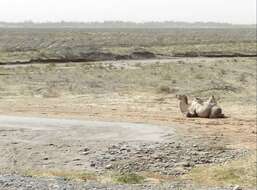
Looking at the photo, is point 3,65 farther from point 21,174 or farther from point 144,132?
point 21,174

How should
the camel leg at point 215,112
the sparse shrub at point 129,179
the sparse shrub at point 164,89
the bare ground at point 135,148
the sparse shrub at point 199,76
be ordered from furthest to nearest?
the sparse shrub at point 199,76, the sparse shrub at point 164,89, the camel leg at point 215,112, the bare ground at point 135,148, the sparse shrub at point 129,179

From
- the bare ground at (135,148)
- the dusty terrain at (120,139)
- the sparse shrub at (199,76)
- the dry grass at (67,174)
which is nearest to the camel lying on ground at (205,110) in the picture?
the bare ground at (135,148)

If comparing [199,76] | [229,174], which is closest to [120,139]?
[229,174]

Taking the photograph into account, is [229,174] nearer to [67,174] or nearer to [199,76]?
[67,174]

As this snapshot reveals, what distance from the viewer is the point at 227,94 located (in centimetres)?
3744

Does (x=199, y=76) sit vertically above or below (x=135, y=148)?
below

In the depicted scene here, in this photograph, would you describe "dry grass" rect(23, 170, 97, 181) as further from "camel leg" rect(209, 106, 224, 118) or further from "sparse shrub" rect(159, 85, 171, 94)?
"sparse shrub" rect(159, 85, 171, 94)

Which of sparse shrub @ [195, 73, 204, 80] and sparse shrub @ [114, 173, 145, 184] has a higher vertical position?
sparse shrub @ [114, 173, 145, 184]

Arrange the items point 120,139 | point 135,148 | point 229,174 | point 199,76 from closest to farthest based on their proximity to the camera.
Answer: point 229,174, point 135,148, point 120,139, point 199,76

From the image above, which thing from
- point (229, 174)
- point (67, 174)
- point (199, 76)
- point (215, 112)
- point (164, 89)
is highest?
point (215, 112)

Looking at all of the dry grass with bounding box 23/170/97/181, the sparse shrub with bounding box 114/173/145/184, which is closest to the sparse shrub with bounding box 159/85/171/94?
the dry grass with bounding box 23/170/97/181

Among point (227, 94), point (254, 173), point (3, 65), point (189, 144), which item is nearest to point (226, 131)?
point (189, 144)

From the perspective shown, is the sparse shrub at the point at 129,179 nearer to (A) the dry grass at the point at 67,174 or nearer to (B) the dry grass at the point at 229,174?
(A) the dry grass at the point at 67,174

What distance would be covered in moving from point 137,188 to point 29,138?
22.1 feet
